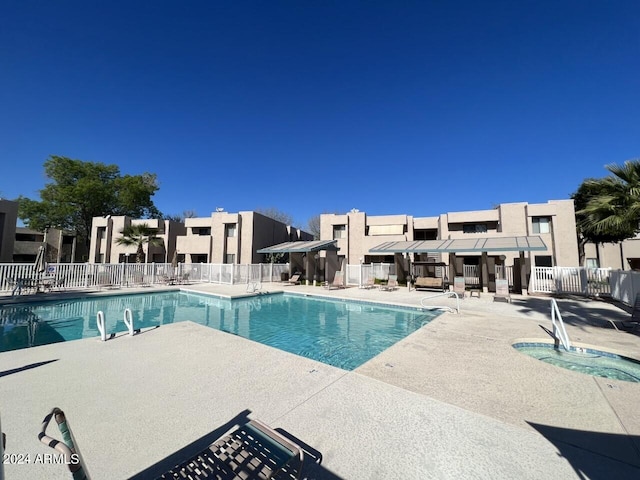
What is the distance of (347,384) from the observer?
13.0 feet

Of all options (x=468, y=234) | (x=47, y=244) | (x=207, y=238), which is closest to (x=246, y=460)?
(x=468, y=234)

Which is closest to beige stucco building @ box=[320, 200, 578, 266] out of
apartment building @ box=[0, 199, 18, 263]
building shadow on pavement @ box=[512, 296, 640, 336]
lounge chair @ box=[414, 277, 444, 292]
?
lounge chair @ box=[414, 277, 444, 292]

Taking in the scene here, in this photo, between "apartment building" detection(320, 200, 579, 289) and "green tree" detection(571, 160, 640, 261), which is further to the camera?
"apartment building" detection(320, 200, 579, 289)

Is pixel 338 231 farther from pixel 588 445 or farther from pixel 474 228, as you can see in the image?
pixel 588 445

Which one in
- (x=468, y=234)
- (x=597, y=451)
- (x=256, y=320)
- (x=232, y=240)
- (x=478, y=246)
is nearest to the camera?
(x=597, y=451)

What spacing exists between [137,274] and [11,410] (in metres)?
17.0

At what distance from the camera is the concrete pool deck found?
2.43 meters

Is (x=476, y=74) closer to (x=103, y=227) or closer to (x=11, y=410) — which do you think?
(x=11, y=410)

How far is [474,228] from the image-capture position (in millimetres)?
26359

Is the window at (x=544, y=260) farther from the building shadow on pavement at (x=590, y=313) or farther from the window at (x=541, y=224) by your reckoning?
the building shadow on pavement at (x=590, y=313)

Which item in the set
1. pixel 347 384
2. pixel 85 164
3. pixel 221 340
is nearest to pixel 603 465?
pixel 347 384

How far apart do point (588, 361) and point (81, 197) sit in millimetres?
52961

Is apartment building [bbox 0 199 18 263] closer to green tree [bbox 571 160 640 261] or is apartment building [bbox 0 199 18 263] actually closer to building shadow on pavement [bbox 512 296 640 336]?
building shadow on pavement [bbox 512 296 640 336]

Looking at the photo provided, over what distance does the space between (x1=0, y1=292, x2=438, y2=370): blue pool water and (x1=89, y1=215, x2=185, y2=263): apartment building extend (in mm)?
20097
